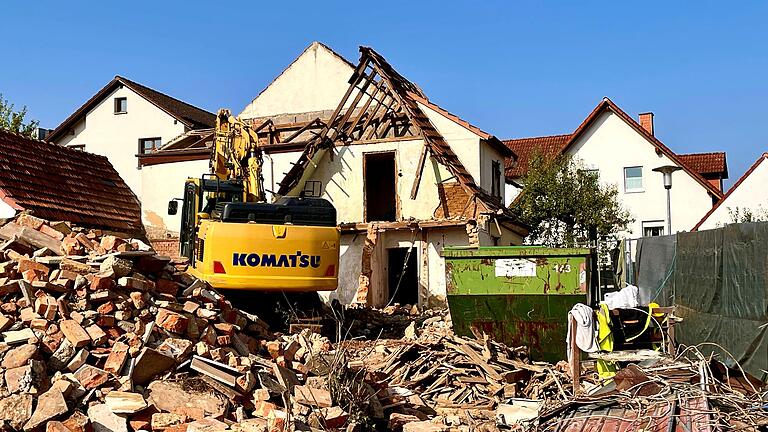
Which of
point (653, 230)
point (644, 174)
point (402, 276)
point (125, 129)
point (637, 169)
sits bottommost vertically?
point (402, 276)

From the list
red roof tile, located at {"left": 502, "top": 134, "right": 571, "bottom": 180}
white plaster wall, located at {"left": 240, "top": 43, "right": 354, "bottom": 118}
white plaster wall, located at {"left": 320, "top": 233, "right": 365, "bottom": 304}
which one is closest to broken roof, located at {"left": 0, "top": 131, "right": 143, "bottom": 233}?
white plaster wall, located at {"left": 320, "top": 233, "right": 365, "bottom": 304}

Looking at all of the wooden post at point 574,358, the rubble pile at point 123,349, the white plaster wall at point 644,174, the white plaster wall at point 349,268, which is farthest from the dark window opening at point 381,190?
the wooden post at point 574,358

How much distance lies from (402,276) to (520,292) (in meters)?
9.70

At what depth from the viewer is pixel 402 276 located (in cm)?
2159

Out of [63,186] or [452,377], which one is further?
[63,186]


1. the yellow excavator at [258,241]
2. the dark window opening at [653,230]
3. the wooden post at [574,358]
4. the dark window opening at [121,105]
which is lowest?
the wooden post at [574,358]

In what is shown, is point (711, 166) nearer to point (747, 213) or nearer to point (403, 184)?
point (747, 213)

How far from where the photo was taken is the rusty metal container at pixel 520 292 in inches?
469

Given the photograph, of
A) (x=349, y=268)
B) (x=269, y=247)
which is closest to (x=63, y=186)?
(x=349, y=268)

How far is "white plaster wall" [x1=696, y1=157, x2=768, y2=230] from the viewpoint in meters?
32.2

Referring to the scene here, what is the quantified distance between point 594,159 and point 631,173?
173 centimetres

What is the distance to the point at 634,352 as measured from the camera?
992 cm

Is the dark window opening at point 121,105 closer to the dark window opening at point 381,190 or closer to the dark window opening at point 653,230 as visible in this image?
the dark window opening at point 381,190

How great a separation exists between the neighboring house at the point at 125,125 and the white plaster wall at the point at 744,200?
23.1 metres
